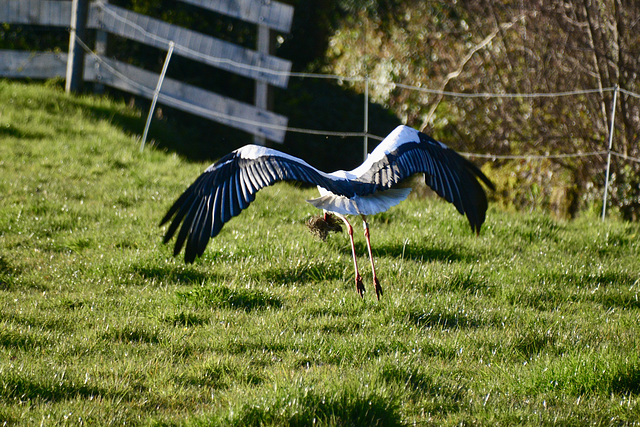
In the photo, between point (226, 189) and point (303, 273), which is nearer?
point (226, 189)

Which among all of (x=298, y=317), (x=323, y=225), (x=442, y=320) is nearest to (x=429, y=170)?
(x=442, y=320)

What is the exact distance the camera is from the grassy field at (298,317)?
338cm

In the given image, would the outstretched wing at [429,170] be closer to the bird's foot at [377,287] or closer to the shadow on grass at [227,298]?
the bird's foot at [377,287]

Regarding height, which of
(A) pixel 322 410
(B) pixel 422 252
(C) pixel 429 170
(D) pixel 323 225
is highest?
(C) pixel 429 170

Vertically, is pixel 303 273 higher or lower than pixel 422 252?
lower

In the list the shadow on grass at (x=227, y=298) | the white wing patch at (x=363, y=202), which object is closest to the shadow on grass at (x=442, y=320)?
the white wing patch at (x=363, y=202)

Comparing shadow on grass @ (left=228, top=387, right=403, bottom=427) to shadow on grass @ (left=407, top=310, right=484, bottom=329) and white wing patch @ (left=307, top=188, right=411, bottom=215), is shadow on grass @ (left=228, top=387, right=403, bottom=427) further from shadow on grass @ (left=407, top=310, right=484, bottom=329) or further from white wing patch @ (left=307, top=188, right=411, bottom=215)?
white wing patch @ (left=307, top=188, right=411, bottom=215)

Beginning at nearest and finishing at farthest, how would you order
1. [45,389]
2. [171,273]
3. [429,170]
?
[45,389] → [429,170] → [171,273]

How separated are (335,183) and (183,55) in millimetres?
6604

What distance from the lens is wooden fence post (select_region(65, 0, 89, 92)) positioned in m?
10.3

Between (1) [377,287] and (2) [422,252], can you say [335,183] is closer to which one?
(1) [377,287]

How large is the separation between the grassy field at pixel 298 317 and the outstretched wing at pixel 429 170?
73 centimetres

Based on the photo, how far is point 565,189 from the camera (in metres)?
8.70

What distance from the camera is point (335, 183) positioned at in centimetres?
436
